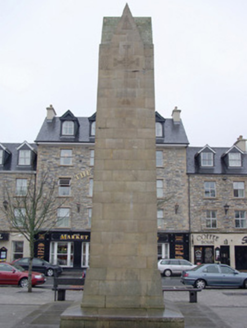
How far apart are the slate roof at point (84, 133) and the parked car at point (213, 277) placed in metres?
16.3

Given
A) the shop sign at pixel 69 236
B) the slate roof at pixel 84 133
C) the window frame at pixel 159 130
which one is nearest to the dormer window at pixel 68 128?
the slate roof at pixel 84 133

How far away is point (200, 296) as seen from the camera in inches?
685

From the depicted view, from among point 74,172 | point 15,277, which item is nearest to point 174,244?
point 74,172

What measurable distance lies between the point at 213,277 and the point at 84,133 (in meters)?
20.1

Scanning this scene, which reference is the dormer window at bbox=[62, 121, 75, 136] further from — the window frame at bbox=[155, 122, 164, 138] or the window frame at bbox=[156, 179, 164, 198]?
the window frame at bbox=[156, 179, 164, 198]

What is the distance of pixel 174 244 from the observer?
33750mm

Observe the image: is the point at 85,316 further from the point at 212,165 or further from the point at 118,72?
the point at 212,165

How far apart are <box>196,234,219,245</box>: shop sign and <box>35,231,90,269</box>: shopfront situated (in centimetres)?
970

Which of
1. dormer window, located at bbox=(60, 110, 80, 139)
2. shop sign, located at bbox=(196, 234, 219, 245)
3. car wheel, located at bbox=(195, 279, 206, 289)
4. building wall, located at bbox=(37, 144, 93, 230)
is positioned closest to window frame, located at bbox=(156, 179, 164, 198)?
shop sign, located at bbox=(196, 234, 219, 245)

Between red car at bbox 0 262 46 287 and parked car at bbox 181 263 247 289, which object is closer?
parked car at bbox 181 263 247 289

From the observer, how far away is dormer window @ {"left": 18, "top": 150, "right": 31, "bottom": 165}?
118ft

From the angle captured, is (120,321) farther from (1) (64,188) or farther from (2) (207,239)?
(1) (64,188)

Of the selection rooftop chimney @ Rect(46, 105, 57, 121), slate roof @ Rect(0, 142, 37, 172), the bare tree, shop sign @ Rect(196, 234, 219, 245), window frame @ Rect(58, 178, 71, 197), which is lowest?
shop sign @ Rect(196, 234, 219, 245)

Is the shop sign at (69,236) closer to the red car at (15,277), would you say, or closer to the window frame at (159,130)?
the window frame at (159,130)
